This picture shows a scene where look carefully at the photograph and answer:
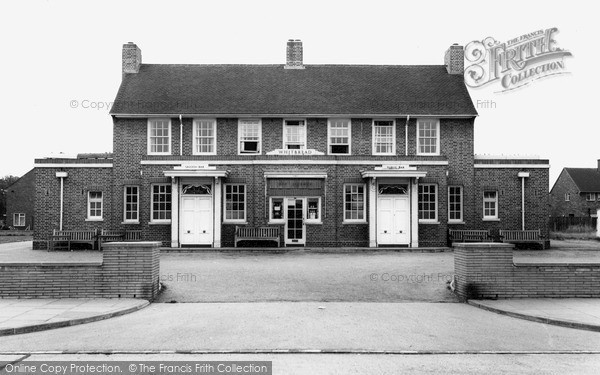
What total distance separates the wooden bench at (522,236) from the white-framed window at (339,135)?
27.0 ft

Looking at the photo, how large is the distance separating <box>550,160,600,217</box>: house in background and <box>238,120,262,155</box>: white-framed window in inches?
1952

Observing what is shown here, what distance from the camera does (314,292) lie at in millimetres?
12719

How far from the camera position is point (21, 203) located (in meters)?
61.4

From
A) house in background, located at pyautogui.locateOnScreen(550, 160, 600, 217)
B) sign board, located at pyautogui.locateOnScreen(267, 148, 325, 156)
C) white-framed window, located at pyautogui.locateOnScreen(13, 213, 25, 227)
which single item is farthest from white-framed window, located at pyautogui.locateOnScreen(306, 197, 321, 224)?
white-framed window, located at pyautogui.locateOnScreen(13, 213, 25, 227)

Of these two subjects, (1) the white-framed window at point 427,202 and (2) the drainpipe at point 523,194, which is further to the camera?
(2) the drainpipe at point 523,194

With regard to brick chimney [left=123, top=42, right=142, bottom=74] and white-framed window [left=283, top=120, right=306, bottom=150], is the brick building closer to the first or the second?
white-framed window [left=283, top=120, right=306, bottom=150]

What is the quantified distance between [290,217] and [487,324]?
15.6 m

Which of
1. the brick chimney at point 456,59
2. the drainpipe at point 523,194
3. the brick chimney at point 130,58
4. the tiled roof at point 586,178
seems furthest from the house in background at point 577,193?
the brick chimney at point 130,58

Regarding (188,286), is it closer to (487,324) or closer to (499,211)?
(487,324)

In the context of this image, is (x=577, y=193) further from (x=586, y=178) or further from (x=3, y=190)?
(x=3, y=190)

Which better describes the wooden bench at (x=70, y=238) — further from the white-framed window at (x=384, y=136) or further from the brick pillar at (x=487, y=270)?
the brick pillar at (x=487, y=270)

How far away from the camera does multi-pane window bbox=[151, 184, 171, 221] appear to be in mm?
25141

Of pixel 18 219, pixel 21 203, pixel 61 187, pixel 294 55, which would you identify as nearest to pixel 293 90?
pixel 294 55

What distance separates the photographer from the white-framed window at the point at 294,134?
2614 centimetres
